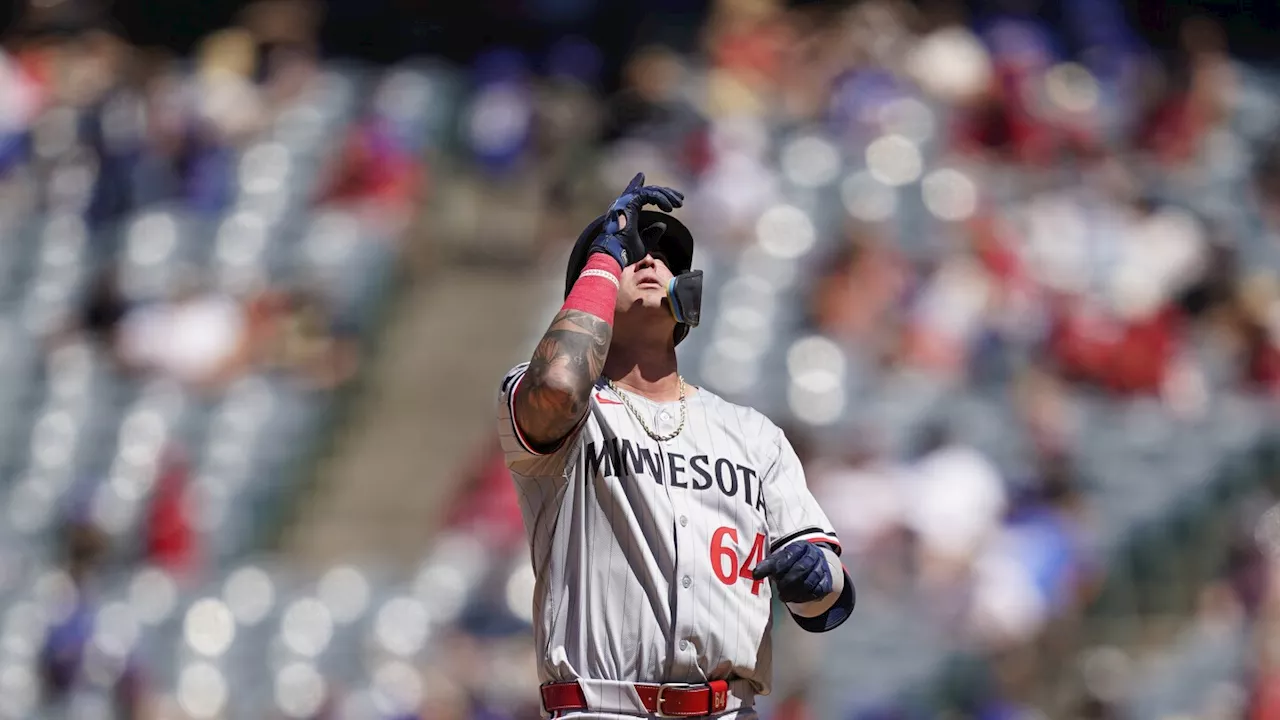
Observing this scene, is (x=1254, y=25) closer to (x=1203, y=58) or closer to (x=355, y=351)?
(x=1203, y=58)

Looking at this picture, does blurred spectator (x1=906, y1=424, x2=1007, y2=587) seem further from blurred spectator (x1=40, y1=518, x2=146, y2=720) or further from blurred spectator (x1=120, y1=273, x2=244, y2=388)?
blurred spectator (x1=120, y1=273, x2=244, y2=388)

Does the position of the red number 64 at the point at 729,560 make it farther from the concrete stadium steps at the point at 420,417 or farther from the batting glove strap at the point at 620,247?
the concrete stadium steps at the point at 420,417

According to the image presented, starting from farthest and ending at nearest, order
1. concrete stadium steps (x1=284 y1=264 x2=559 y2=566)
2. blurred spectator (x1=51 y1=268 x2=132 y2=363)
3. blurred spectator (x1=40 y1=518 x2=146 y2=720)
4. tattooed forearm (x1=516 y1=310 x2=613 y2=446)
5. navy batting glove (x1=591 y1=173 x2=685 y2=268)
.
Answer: blurred spectator (x1=51 y1=268 x2=132 y2=363) → concrete stadium steps (x1=284 y1=264 x2=559 y2=566) → blurred spectator (x1=40 y1=518 x2=146 y2=720) → navy batting glove (x1=591 y1=173 x2=685 y2=268) → tattooed forearm (x1=516 y1=310 x2=613 y2=446)

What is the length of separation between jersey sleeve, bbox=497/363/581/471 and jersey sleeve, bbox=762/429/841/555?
40 centimetres

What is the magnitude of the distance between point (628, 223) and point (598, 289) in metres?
0.17

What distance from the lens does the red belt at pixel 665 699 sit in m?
2.74

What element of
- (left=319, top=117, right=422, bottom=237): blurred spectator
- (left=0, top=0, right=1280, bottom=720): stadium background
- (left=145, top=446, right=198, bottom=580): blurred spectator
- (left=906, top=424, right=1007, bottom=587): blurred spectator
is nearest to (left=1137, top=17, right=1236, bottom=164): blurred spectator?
(left=0, top=0, right=1280, bottom=720): stadium background

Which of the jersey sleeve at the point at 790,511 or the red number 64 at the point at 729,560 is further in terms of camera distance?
the jersey sleeve at the point at 790,511

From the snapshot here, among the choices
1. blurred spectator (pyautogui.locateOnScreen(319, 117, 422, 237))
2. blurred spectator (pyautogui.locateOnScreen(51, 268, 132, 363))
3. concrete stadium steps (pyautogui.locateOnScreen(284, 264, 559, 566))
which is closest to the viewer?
concrete stadium steps (pyautogui.locateOnScreen(284, 264, 559, 566))

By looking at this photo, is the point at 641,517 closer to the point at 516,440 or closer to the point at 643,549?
the point at 643,549

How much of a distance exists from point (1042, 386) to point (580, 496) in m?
5.59

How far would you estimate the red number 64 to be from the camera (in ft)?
9.32

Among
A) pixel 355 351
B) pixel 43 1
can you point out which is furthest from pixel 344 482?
pixel 43 1

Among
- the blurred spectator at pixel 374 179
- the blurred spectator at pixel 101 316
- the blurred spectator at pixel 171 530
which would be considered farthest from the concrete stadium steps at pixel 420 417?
the blurred spectator at pixel 101 316
